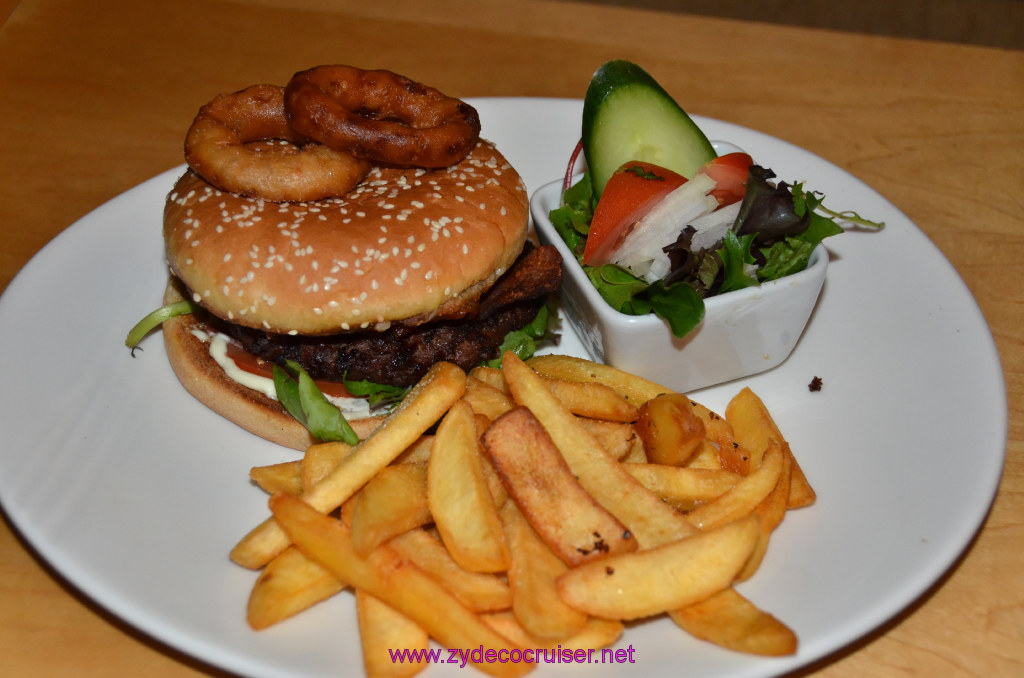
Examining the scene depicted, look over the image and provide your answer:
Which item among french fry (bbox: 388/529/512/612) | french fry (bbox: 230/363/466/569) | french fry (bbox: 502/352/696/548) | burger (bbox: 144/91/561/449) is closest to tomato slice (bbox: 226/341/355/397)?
burger (bbox: 144/91/561/449)

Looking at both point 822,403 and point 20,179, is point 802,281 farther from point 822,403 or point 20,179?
point 20,179

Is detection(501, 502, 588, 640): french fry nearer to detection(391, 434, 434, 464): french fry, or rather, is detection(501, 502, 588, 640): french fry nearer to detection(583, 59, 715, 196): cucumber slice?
detection(391, 434, 434, 464): french fry

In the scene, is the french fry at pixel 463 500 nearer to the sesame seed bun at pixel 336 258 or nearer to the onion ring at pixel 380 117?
the sesame seed bun at pixel 336 258

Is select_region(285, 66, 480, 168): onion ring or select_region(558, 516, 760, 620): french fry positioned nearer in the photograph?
select_region(558, 516, 760, 620): french fry

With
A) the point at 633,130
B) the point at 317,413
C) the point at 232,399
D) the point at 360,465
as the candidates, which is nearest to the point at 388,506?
the point at 360,465

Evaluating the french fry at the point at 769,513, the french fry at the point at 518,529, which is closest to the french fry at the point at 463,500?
the french fry at the point at 518,529

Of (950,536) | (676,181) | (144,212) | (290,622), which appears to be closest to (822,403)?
(950,536)
